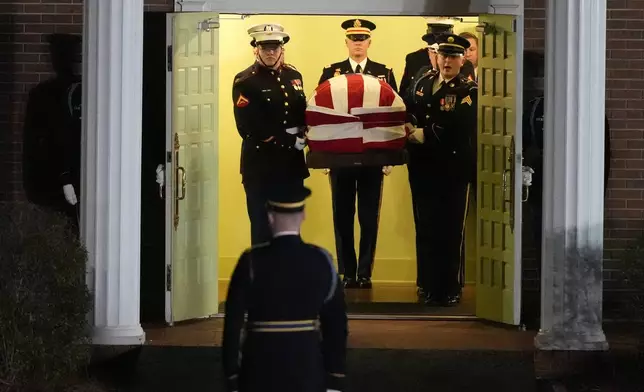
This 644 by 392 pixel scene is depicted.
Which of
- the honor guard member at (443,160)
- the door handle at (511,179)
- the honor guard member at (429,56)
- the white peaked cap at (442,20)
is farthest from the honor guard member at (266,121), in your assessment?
the door handle at (511,179)

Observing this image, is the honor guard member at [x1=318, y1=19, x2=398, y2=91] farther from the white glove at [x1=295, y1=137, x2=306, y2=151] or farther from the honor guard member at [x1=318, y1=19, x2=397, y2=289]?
the white glove at [x1=295, y1=137, x2=306, y2=151]

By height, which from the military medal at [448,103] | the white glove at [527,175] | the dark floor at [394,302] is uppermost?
the military medal at [448,103]

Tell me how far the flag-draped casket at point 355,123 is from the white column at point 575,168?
1894 millimetres

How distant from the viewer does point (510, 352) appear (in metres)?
8.28

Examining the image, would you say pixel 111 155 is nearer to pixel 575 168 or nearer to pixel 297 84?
pixel 297 84

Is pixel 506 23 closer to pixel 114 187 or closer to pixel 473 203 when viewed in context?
pixel 473 203

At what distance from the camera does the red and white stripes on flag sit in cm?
984

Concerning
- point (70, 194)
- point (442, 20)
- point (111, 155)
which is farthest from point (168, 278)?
point (442, 20)

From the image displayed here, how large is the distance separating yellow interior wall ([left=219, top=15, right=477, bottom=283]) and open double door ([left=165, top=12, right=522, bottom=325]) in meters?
1.87

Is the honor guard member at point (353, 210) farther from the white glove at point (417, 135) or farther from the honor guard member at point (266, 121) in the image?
the honor guard member at point (266, 121)

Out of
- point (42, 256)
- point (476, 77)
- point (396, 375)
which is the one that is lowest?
point (396, 375)

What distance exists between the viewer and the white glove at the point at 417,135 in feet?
33.2

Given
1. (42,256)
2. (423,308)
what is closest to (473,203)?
(423,308)

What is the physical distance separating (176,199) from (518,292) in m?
2.57
